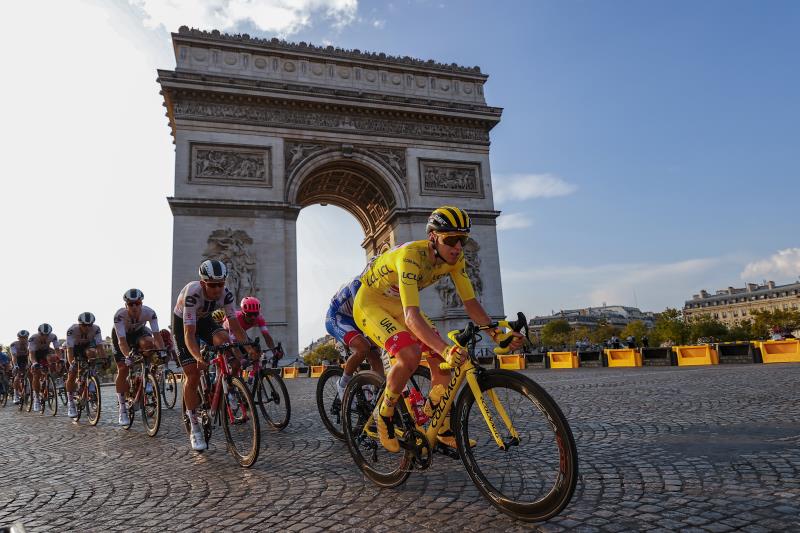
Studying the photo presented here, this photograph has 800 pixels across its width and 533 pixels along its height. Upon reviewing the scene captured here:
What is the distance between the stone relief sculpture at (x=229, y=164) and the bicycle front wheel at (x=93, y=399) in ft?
53.0

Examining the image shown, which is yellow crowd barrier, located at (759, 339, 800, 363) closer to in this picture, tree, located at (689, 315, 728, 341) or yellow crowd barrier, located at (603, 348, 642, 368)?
yellow crowd barrier, located at (603, 348, 642, 368)

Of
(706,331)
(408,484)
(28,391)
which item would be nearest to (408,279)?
(408,484)

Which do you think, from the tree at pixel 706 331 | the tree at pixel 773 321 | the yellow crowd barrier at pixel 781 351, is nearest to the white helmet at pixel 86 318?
the yellow crowd barrier at pixel 781 351

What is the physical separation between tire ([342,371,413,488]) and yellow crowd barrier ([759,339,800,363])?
50.4 ft

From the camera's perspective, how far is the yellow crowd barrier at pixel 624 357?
709 inches

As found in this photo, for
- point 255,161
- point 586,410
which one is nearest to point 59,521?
point 586,410

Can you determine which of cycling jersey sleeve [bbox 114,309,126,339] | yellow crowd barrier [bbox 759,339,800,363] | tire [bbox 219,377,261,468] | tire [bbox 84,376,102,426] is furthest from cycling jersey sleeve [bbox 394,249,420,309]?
yellow crowd barrier [bbox 759,339,800,363]

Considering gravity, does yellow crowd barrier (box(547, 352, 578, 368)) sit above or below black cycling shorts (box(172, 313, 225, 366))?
below

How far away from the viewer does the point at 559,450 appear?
7.52ft

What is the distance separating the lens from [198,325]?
5.43 metres

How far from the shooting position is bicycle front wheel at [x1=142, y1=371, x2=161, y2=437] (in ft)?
19.9

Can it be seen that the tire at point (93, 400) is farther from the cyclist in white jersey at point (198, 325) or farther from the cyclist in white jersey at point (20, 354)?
the cyclist in white jersey at point (20, 354)

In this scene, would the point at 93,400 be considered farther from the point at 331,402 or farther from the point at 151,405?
the point at 331,402

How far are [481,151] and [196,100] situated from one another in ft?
46.8
